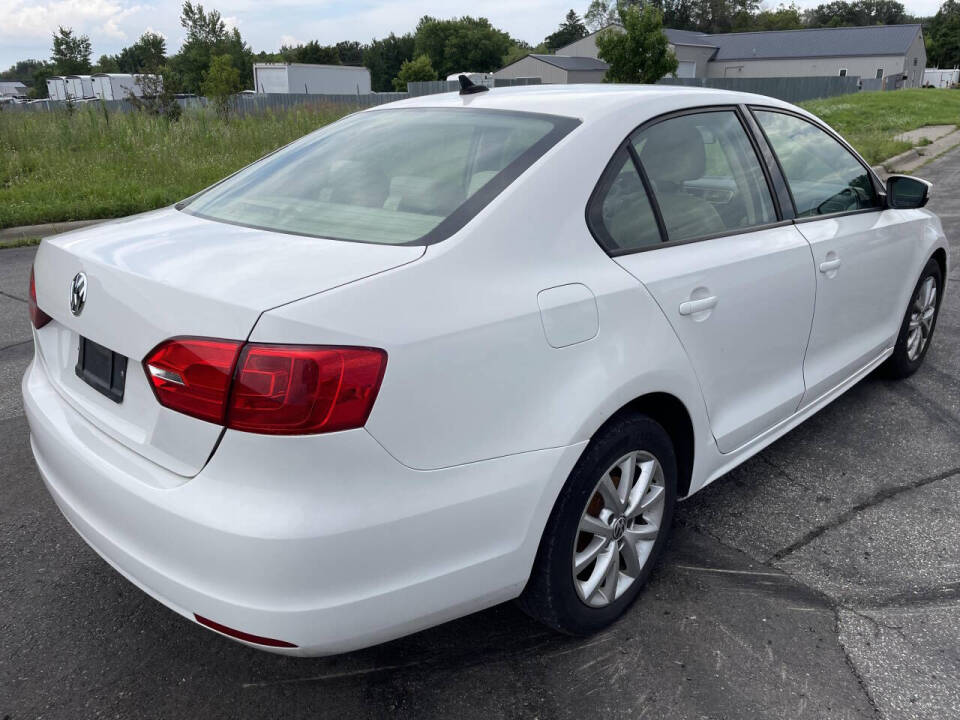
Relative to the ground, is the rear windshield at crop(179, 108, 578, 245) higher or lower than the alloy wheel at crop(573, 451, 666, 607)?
higher

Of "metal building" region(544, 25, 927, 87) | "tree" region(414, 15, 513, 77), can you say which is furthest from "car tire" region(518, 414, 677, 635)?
"tree" region(414, 15, 513, 77)

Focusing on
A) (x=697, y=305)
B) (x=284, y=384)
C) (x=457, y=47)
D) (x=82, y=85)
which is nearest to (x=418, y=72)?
(x=457, y=47)

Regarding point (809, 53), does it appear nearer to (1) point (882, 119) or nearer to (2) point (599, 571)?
(1) point (882, 119)

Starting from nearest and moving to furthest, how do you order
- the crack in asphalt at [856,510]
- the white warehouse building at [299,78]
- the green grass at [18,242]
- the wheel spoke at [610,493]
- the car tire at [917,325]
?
the wheel spoke at [610,493] → the crack in asphalt at [856,510] → the car tire at [917,325] → the green grass at [18,242] → the white warehouse building at [299,78]

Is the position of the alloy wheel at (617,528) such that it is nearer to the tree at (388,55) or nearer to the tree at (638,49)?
the tree at (638,49)

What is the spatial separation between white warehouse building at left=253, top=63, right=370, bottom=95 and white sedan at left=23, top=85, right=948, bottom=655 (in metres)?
48.4

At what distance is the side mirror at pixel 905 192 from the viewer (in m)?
3.98

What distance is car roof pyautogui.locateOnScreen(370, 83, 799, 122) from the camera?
2639 millimetres

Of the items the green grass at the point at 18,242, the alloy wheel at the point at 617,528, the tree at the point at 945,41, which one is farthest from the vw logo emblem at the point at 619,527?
the tree at the point at 945,41

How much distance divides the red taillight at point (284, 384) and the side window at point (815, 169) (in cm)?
231

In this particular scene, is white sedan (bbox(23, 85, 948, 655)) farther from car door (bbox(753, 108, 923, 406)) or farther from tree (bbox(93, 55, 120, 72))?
tree (bbox(93, 55, 120, 72))

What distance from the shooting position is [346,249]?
2.09 meters

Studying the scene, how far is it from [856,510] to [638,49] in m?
50.6

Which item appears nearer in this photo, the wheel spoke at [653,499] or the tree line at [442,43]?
the wheel spoke at [653,499]
